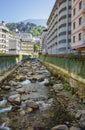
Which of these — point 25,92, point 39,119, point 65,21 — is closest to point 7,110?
point 39,119

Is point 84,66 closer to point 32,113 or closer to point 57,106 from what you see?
point 57,106

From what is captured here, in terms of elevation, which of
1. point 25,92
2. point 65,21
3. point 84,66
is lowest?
point 25,92

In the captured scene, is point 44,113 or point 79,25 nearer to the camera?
point 44,113

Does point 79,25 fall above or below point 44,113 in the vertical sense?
above

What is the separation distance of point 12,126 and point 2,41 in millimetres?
123011

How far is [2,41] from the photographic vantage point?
134875mm

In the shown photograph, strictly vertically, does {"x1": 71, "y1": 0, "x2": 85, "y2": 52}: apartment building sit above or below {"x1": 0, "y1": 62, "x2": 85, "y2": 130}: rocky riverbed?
above

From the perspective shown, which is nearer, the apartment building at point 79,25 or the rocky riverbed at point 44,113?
the rocky riverbed at point 44,113

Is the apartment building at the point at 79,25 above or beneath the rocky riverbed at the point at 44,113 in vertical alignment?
above

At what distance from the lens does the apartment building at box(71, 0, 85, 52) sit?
147 feet

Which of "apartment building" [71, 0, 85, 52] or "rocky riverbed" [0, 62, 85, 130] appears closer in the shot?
"rocky riverbed" [0, 62, 85, 130]

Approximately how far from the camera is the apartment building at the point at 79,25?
44.8 meters

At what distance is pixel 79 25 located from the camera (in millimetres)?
47531

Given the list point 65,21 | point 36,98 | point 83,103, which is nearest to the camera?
point 83,103
